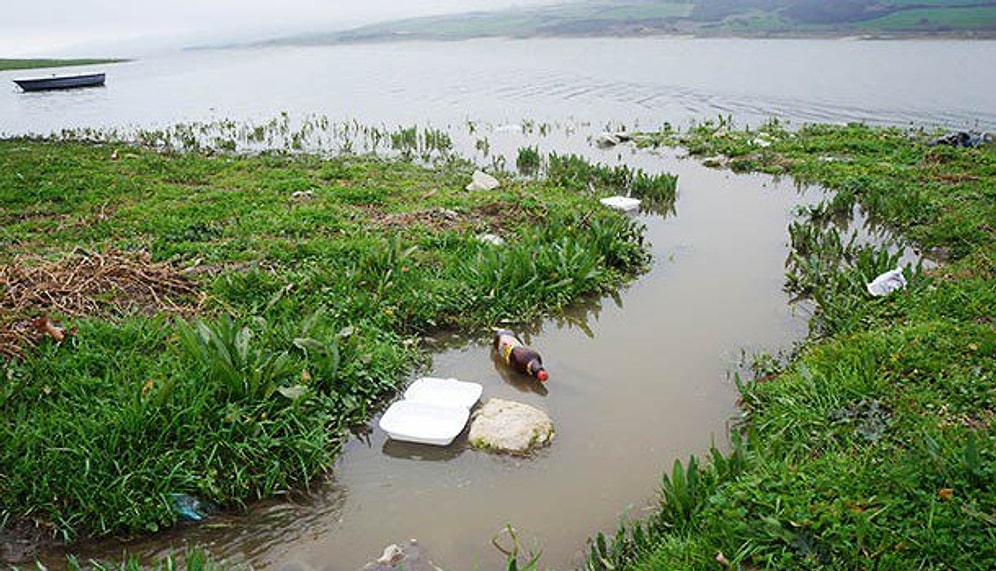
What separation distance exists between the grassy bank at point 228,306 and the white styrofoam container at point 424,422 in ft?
1.10

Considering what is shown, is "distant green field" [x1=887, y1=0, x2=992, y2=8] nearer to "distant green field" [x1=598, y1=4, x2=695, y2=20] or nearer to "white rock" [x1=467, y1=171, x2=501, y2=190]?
"distant green field" [x1=598, y1=4, x2=695, y2=20]

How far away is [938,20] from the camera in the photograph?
60.8m

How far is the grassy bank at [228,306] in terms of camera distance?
13.5 feet

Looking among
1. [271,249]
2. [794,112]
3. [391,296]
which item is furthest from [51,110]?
[794,112]

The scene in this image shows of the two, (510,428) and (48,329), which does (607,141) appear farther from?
(48,329)

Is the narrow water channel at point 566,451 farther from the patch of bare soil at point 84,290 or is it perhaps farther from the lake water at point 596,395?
the patch of bare soil at point 84,290

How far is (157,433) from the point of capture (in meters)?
4.26

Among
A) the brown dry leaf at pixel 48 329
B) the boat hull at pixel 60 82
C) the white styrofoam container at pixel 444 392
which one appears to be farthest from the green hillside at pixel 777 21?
the brown dry leaf at pixel 48 329

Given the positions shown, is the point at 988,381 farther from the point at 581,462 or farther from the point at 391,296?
the point at 391,296

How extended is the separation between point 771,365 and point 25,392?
5907 millimetres

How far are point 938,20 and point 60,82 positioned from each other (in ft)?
234

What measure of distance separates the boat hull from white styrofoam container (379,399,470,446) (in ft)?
117

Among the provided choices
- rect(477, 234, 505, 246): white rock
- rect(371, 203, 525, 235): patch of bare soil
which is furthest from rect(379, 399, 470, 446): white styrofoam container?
rect(371, 203, 525, 235): patch of bare soil

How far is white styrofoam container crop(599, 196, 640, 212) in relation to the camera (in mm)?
10953
